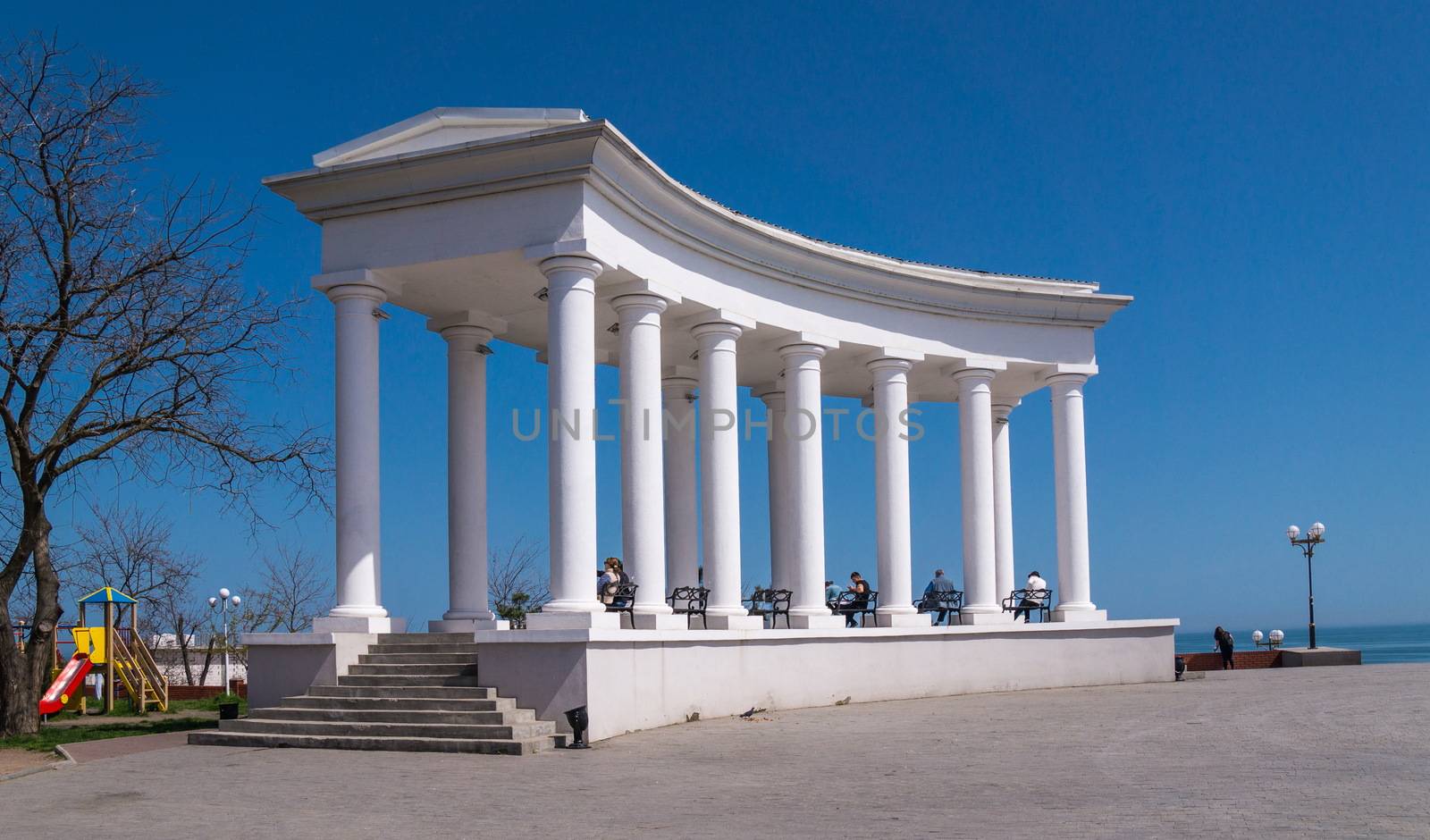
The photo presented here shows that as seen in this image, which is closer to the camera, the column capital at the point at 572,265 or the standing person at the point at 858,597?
the column capital at the point at 572,265

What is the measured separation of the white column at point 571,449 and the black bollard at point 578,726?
227 centimetres

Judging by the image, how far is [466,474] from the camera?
29078 mm

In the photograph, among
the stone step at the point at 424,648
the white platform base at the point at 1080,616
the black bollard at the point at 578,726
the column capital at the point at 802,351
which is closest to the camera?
the black bollard at the point at 578,726

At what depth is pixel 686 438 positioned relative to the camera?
3547cm

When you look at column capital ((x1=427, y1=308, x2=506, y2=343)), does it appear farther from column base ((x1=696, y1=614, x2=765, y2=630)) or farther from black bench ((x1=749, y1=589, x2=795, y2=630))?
black bench ((x1=749, y1=589, x2=795, y2=630))

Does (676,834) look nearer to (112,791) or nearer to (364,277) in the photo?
(112,791)

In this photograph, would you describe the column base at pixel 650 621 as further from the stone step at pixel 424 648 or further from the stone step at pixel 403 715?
the stone step at pixel 403 715

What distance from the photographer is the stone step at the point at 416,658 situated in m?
23.7

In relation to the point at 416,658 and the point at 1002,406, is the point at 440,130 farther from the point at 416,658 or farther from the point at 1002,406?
the point at 1002,406

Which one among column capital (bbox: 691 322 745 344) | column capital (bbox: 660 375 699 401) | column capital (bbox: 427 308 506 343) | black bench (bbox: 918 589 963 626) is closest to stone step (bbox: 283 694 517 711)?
column capital (bbox: 427 308 506 343)

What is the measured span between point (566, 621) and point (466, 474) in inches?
302

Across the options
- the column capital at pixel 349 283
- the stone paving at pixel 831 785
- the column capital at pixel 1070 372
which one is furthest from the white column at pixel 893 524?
the column capital at pixel 349 283

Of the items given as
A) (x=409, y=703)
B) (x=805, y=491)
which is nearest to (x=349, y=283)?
(x=409, y=703)

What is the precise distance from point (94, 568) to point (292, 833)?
4852 centimetres
